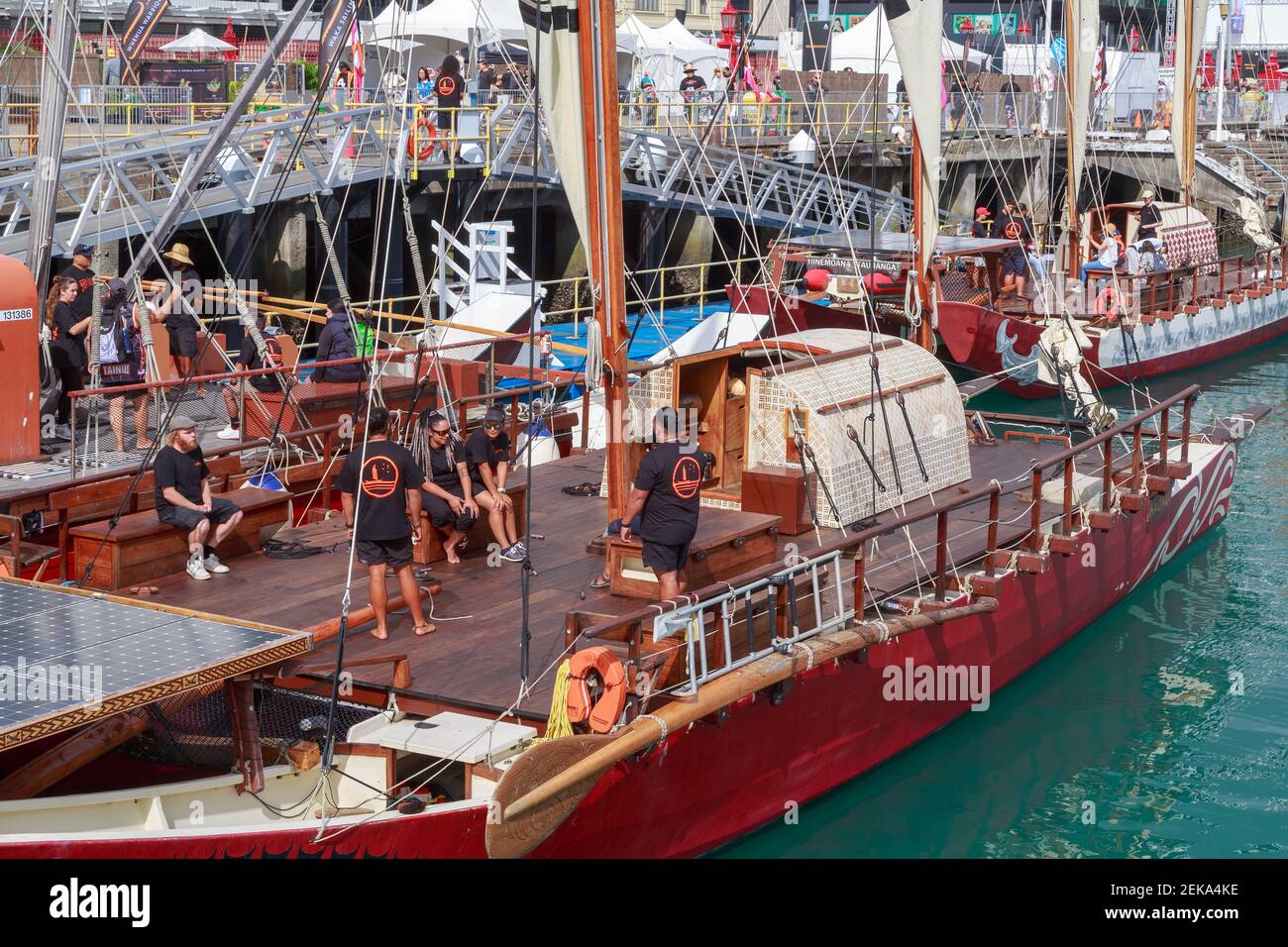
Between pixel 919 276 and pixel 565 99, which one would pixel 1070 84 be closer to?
pixel 919 276

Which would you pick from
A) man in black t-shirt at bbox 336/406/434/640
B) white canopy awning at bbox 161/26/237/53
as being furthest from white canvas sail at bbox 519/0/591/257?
white canopy awning at bbox 161/26/237/53

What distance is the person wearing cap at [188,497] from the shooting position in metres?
12.7

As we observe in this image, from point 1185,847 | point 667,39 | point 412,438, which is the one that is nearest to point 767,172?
point 667,39

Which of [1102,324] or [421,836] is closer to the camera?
[421,836]

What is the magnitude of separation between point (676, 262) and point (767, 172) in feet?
11.0

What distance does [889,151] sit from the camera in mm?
43594

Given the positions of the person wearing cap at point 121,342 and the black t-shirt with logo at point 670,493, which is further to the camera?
the person wearing cap at point 121,342

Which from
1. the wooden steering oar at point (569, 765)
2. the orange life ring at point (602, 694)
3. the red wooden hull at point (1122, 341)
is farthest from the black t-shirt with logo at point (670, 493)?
the red wooden hull at point (1122, 341)

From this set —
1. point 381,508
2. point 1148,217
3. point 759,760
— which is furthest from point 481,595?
point 1148,217

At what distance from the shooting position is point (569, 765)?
9398 mm

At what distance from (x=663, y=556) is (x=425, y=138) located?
74.4 feet

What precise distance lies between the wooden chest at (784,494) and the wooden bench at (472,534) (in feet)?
6.83

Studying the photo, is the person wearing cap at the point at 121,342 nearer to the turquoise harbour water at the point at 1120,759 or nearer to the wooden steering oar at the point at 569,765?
the wooden steering oar at the point at 569,765

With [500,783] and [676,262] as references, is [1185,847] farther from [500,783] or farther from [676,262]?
[676,262]
